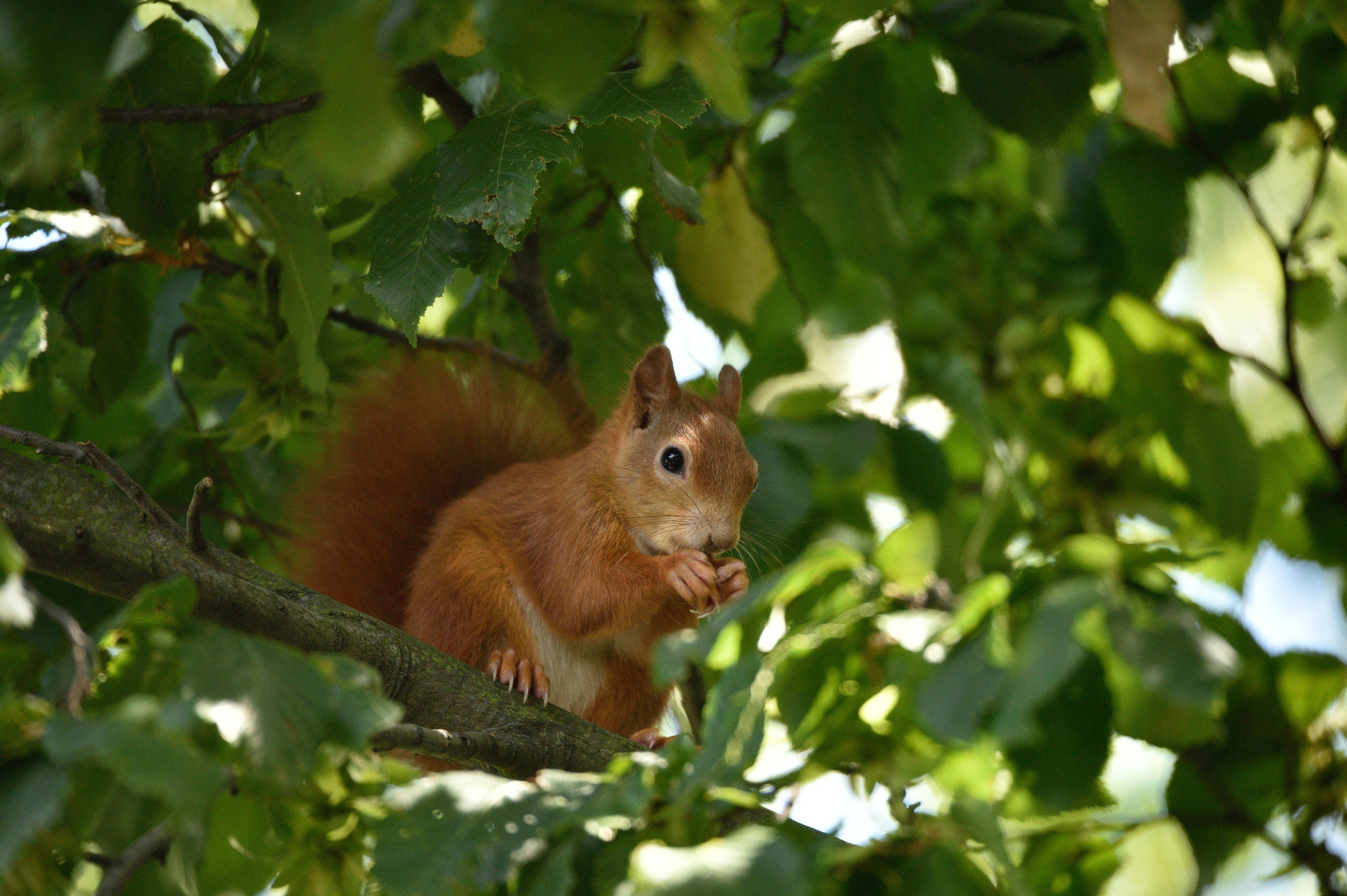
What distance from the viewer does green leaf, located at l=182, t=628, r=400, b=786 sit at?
0.77m

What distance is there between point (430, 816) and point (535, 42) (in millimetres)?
637

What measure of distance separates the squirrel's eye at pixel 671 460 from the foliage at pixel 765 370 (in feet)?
0.53

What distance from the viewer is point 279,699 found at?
801 millimetres

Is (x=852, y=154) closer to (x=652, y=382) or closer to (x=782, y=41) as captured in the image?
(x=782, y=41)

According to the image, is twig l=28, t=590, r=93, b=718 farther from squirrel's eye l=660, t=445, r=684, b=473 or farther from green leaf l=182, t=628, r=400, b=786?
squirrel's eye l=660, t=445, r=684, b=473

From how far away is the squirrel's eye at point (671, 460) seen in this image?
6.91 feet

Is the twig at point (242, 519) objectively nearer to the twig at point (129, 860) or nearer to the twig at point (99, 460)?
the twig at point (99, 460)

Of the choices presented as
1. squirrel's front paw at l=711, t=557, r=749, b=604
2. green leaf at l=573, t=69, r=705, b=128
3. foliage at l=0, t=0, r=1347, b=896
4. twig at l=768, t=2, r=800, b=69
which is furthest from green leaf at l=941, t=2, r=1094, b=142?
squirrel's front paw at l=711, t=557, r=749, b=604

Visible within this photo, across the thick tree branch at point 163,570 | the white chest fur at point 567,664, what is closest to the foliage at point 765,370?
the thick tree branch at point 163,570

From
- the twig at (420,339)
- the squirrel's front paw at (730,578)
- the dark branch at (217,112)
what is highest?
the dark branch at (217,112)

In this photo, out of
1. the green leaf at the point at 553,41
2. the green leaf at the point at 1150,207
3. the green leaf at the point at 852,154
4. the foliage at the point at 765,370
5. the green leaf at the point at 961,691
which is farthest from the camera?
the green leaf at the point at 1150,207

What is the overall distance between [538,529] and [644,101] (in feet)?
3.21

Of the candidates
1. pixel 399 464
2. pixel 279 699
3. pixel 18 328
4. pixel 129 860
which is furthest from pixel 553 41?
pixel 399 464

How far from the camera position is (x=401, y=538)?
2.30m
